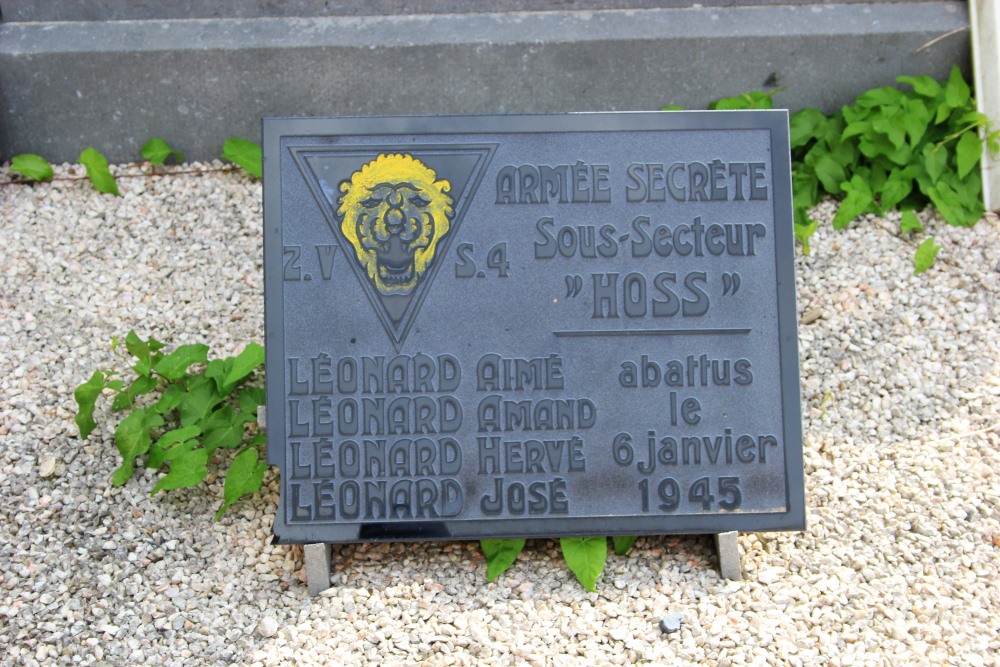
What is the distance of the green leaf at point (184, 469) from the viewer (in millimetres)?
3049

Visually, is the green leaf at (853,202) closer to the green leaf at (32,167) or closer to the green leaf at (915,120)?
the green leaf at (915,120)

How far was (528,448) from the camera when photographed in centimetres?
305

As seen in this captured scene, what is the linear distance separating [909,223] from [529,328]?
1798mm

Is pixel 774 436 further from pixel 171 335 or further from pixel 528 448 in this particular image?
pixel 171 335

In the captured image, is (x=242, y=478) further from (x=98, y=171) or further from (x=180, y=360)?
(x=98, y=171)

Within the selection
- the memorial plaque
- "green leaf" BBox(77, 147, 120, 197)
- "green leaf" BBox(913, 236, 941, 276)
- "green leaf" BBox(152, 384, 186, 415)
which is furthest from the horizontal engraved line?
"green leaf" BBox(77, 147, 120, 197)

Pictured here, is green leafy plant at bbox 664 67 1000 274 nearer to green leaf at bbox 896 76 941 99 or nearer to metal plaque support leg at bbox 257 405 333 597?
green leaf at bbox 896 76 941 99

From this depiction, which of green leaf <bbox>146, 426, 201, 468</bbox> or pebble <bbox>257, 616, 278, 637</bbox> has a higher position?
green leaf <bbox>146, 426, 201, 468</bbox>

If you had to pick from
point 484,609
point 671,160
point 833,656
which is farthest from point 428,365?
point 833,656

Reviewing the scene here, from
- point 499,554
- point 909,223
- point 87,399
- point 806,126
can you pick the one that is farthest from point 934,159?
point 87,399

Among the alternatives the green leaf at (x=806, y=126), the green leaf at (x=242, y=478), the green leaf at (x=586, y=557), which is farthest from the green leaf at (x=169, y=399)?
the green leaf at (x=806, y=126)

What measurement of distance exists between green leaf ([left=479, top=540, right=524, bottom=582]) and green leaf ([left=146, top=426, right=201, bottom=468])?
1046 millimetres

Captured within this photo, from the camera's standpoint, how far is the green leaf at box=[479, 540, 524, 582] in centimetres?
303

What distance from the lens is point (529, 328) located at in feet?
10.1
